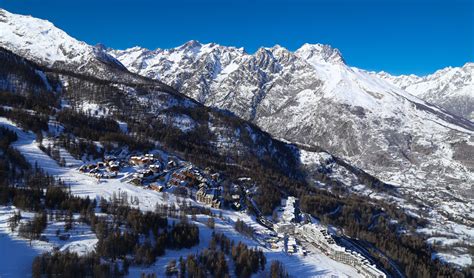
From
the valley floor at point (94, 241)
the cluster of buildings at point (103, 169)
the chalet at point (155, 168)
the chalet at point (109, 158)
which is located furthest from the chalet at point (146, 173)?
the chalet at point (109, 158)

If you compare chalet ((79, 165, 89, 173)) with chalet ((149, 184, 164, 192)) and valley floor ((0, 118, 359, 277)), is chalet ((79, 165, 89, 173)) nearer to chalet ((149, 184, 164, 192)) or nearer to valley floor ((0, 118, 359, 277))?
valley floor ((0, 118, 359, 277))

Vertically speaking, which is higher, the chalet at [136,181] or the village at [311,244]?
the chalet at [136,181]

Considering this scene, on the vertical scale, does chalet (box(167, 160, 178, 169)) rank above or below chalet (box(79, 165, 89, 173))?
above

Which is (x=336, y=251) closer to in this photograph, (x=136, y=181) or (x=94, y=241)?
(x=94, y=241)

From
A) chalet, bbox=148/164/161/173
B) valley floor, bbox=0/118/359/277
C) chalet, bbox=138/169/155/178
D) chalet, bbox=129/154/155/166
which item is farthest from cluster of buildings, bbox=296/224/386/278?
chalet, bbox=129/154/155/166

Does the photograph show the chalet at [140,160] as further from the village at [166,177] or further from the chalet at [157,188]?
the chalet at [157,188]

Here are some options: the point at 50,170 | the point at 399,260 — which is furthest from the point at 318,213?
the point at 50,170

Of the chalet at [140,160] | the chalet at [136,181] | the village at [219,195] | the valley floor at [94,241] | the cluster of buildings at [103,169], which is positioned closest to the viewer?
the valley floor at [94,241]

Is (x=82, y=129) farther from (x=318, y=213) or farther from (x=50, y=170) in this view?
(x=318, y=213)

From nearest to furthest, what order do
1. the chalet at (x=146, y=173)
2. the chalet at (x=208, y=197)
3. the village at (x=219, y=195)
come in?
the village at (x=219, y=195) < the chalet at (x=208, y=197) < the chalet at (x=146, y=173)
